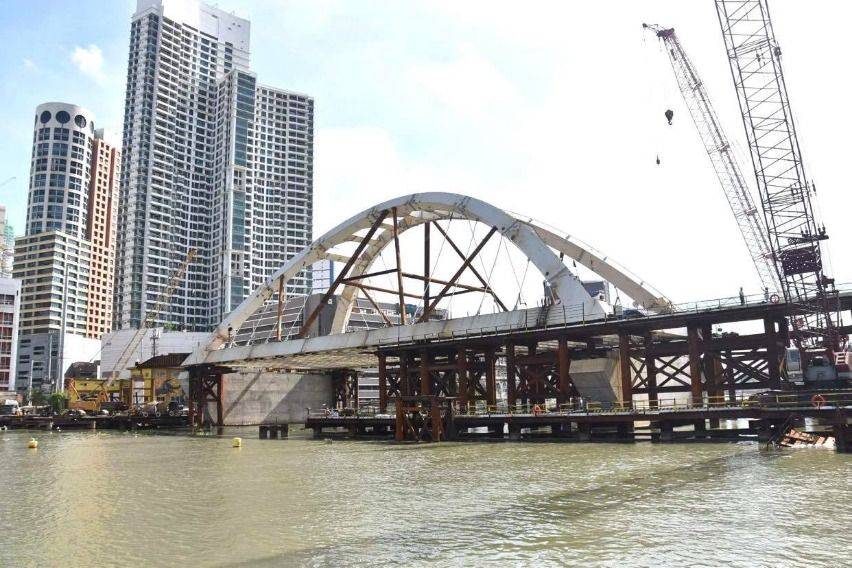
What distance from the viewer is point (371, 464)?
129 feet

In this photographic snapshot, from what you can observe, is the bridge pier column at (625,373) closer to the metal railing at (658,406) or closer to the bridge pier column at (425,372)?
the metal railing at (658,406)

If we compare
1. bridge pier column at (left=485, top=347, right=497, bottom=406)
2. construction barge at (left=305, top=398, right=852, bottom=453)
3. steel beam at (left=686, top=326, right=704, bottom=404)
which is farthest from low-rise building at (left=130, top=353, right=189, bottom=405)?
steel beam at (left=686, top=326, right=704, bottom=404)

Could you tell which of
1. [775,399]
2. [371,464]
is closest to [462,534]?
[371,464]

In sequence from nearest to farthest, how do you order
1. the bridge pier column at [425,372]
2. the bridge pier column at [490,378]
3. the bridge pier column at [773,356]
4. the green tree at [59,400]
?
the bridge pier column at [773,356]
the bridge pier column at [490,378]
the bridge pier column at [425,372]
the green tree at [59,400]

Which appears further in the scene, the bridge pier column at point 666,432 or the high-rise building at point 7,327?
the high-rise building at point 7,327

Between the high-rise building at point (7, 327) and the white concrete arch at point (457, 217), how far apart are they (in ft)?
285

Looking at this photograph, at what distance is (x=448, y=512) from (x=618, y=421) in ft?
99.5

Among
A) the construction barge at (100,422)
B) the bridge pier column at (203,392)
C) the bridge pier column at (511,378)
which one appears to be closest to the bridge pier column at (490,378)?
the bridge pier column at (511,378)

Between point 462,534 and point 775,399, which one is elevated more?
point 775,399

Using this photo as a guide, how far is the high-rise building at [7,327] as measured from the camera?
146875mm

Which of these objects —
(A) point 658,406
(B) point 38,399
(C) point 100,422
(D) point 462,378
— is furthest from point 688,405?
(B) point 38,399

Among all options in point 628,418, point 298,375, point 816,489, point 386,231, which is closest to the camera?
point 816,489

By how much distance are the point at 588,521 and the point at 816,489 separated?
1017 cm

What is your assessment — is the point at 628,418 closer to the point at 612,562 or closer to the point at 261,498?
the point at 261,498
